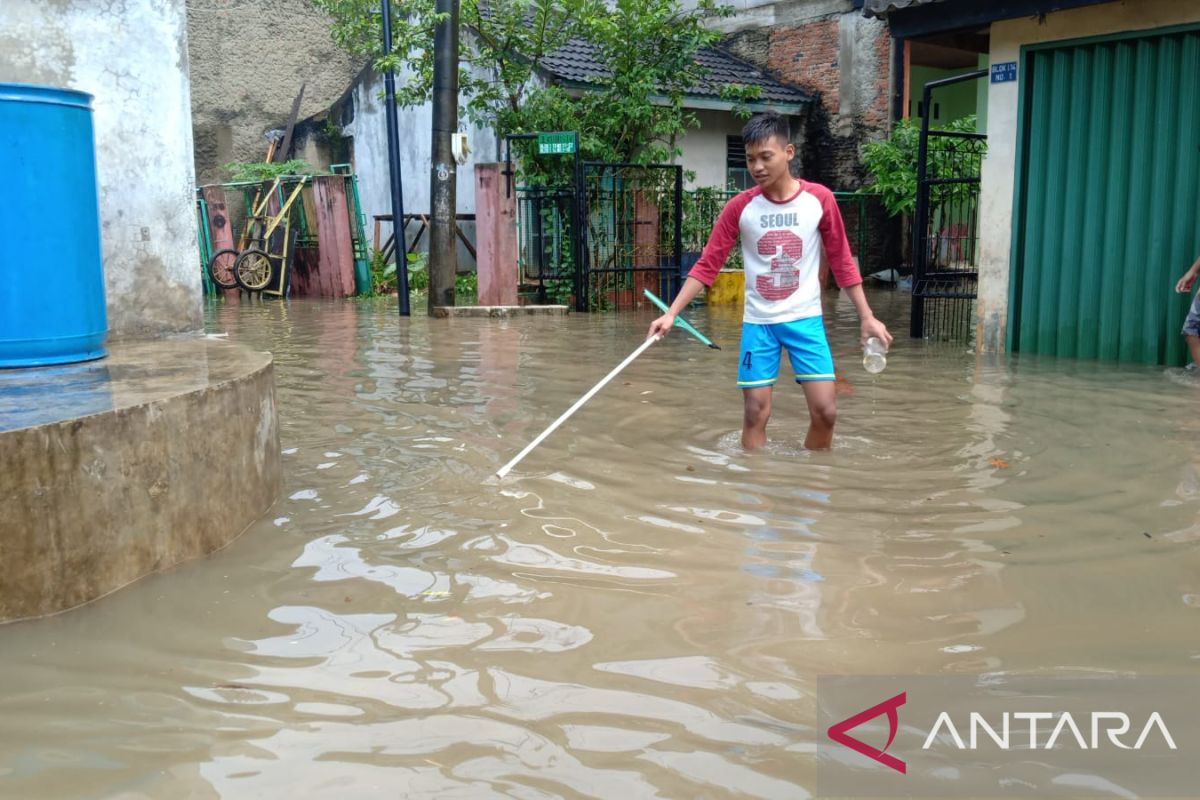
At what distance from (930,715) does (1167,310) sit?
6.66m

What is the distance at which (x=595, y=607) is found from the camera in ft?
10.7

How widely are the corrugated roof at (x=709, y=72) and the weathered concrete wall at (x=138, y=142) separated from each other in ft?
30.7

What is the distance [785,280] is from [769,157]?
629 mm

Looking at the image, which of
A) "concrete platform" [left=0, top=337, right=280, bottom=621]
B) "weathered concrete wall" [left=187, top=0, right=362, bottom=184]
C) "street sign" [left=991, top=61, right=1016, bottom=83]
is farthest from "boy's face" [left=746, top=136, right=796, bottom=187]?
"weathered concrete wall" [left=187, top=0, right=362, bottom=184]

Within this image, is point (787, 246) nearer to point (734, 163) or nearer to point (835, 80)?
point (734, 163)

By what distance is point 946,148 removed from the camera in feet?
38.0

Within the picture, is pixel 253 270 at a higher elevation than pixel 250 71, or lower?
lower

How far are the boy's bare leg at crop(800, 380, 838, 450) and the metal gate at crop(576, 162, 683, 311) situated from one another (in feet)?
29.2

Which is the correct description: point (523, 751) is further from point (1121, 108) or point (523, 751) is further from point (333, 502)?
point (1121, 108)

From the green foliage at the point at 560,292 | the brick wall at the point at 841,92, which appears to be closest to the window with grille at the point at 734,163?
the brick wall at the point at 841,92

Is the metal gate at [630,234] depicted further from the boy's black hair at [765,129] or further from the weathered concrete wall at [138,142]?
the boy's black hair at [765,129]

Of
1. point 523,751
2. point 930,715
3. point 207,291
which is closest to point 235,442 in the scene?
point 523,751

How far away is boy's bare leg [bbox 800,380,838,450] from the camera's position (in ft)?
16.8

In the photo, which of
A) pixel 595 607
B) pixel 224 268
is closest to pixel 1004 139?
pixel 595 607
